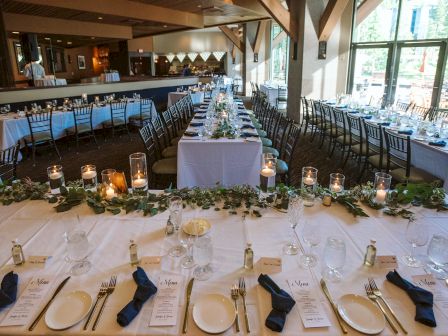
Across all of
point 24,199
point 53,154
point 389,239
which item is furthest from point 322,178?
point 53,154

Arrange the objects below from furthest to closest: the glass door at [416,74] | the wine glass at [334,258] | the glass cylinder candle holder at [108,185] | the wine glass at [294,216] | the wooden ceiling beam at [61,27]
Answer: the wooden ceiling beam at [61,27] < the glass door at [416,74] < the glass cylinder candle holder at [108,185] < the wine glass at [294,216] < the wine glass at [334,258]

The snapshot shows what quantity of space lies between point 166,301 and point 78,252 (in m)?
0.47

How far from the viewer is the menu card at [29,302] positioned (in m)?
1.14

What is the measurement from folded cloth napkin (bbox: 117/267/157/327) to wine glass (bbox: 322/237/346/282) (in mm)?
707

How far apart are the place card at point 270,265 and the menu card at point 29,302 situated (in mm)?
873

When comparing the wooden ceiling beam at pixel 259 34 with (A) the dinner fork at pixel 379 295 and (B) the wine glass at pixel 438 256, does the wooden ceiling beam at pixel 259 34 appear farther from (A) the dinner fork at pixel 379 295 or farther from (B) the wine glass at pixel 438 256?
(A) the dinner fork at pixel 379 295

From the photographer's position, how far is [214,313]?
3.80 ft

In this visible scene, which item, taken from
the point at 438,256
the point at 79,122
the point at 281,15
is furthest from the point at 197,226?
the point at 281,15

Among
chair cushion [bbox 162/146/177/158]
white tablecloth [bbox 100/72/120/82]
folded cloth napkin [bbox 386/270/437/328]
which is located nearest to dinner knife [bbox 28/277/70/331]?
folded cloth napkin [bbox 386/270/437/328]

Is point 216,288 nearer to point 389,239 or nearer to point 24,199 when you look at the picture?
point 389,239

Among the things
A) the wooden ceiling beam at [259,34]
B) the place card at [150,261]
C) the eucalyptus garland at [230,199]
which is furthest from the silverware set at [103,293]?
the wooden ceiling beam at [259,34]

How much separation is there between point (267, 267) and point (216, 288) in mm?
255

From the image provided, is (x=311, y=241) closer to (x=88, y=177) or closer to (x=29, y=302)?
(x=29, y=302)

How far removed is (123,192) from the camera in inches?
83.2
